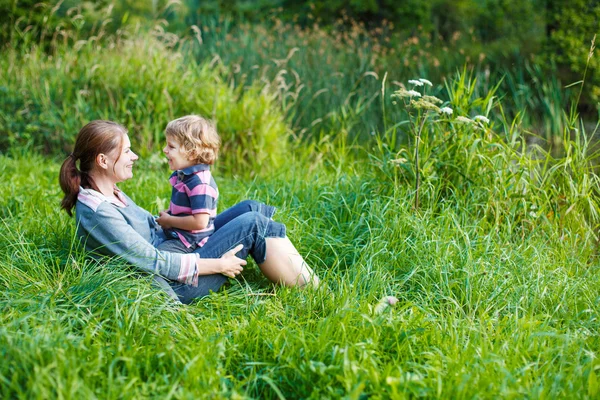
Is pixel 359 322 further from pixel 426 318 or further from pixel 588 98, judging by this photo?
pixel 588 98

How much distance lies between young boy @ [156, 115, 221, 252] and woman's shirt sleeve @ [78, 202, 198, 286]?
0.78 ft

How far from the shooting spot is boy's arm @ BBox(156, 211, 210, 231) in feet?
10.1

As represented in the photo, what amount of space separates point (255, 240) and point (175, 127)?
2.29 ft

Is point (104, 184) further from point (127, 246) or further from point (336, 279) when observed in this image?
point (336, 279)

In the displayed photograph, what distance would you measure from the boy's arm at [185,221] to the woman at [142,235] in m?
0.08

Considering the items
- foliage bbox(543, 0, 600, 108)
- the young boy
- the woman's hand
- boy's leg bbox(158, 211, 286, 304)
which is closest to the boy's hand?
the young boy

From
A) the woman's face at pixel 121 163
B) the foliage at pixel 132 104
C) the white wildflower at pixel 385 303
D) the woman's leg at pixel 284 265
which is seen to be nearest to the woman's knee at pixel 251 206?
the woman's leg at pixel 284 265

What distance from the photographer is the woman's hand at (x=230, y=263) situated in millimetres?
2994

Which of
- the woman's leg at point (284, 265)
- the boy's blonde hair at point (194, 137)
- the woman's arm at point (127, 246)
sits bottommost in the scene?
the woman's leg at point (284, 265)

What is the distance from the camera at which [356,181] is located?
4.18m

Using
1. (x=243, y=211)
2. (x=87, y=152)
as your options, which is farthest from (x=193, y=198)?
(x=87, y=152)

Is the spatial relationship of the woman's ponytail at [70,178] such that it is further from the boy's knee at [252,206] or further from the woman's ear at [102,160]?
the boy's knee at [252,206]

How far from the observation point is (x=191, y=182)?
311 cm

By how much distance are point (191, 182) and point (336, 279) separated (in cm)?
87
